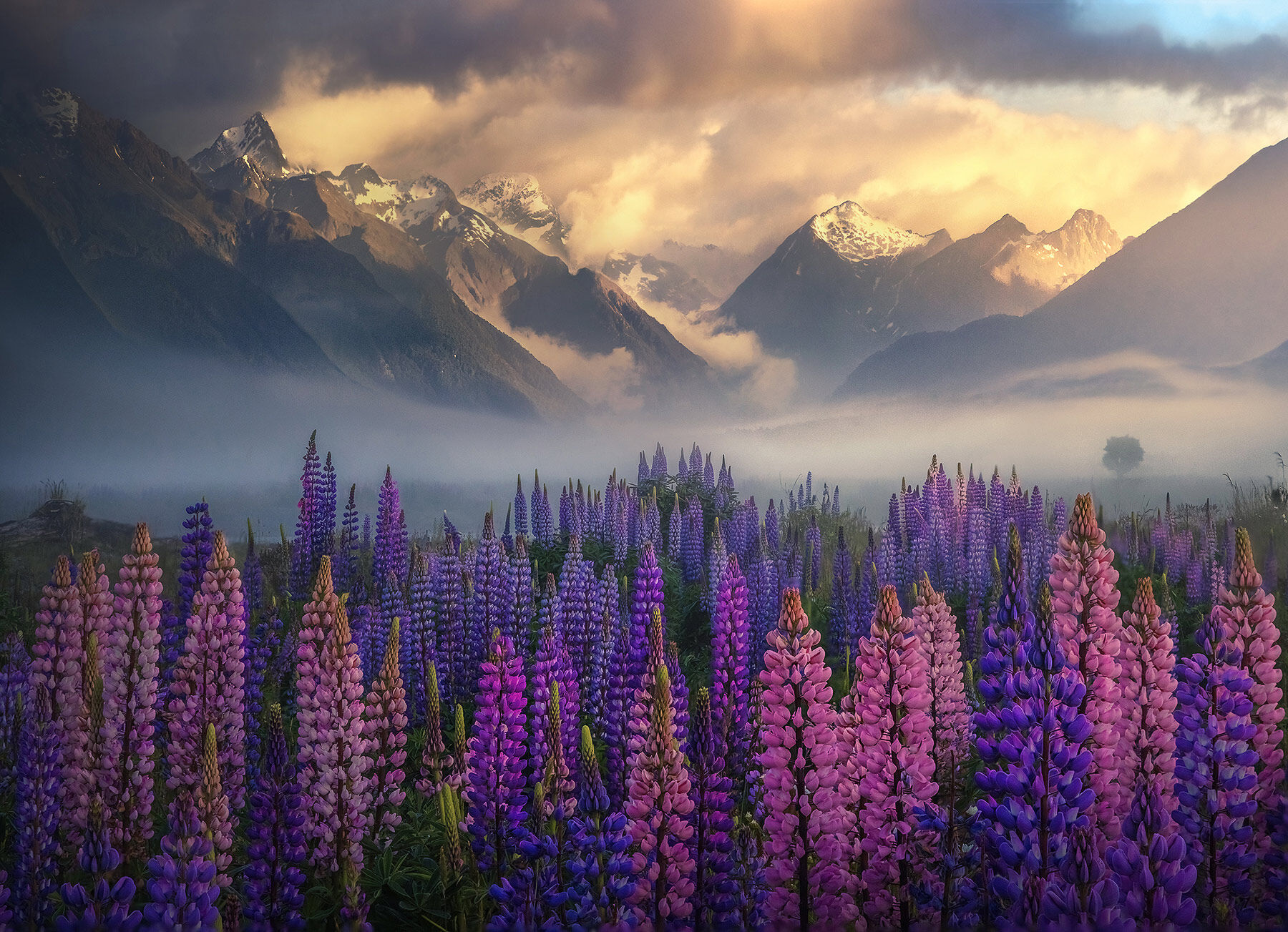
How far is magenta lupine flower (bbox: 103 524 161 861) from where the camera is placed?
3.56 metres

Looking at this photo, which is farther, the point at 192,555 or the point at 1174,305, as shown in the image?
the point at 1174,305

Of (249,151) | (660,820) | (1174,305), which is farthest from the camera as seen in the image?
(1174,305)

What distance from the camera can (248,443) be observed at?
12.2 metres

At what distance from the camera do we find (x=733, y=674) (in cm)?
441

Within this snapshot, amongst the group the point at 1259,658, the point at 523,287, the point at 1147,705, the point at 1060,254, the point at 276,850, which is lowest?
the point at 276,850

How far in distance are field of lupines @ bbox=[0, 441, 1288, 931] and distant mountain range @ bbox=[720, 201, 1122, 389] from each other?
1179cm

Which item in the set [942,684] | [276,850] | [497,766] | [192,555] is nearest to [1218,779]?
[942,684]

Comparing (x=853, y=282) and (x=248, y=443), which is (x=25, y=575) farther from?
(x=853, y=282)

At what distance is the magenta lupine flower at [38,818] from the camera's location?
3104 millimetres

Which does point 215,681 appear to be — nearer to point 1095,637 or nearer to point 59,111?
point 1095,637

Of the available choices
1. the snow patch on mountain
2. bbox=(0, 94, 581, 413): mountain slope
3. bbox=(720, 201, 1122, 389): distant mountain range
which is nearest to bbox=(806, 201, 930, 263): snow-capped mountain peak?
bbox=(720, 201, 1122, 389): distant mountain range

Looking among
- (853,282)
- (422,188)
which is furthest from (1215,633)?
(853,282)

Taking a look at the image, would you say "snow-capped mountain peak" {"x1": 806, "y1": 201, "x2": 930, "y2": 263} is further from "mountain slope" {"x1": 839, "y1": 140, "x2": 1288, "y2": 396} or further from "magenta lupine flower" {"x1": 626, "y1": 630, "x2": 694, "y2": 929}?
"magenta lupine flower" {"x1": 626, "y1": 630, "x2": 694, "y2": 929}

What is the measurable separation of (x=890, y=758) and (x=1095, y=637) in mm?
812
